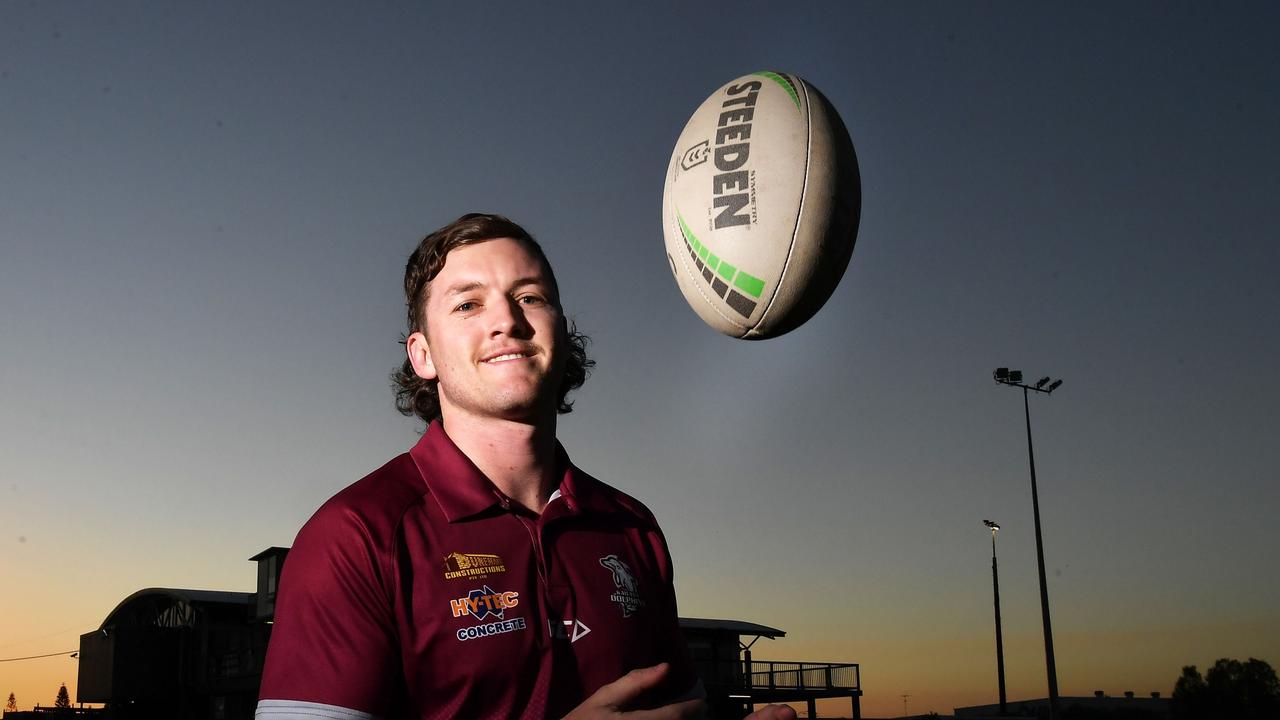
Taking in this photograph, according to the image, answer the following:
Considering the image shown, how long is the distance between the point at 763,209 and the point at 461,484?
364 centimetres

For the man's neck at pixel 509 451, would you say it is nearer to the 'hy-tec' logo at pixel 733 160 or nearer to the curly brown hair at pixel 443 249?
the curly brown hair at pixel 443 249

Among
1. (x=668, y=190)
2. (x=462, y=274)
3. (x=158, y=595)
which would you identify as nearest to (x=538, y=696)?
(x=462, y=274)

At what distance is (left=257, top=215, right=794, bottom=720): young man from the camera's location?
203cm

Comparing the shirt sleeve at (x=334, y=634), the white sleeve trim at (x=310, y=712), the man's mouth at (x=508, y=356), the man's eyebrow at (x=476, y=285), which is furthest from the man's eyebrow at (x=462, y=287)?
the white sleeve trim at (x=310, y=712)

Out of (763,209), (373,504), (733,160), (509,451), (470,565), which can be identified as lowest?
(470,565)

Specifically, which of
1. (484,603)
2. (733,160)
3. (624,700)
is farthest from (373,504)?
(733,160)

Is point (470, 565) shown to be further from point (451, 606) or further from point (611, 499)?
point (611, 499)

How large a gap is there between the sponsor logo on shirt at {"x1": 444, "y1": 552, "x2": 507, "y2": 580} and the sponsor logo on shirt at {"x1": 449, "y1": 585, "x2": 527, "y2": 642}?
4 centimetres

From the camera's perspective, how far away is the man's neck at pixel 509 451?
2.48 meters

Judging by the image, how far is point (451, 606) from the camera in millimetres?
2123

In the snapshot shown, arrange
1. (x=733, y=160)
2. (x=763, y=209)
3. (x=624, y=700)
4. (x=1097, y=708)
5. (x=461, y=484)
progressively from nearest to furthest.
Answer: (x=624, y=700)
(x=461, y=484)
(x=763, y=209)
(x=733, y=160)
(x=1097, y=708)

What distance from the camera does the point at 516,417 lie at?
2.47 m

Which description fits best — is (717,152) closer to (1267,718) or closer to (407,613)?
(407,613)

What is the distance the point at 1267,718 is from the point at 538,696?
4304 centimetres
